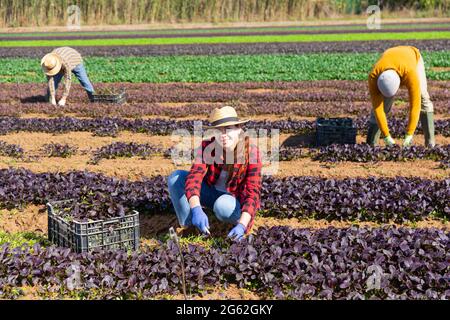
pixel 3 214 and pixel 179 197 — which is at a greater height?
pixel 179 197

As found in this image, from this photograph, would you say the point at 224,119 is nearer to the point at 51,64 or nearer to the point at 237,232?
the point at 237,232

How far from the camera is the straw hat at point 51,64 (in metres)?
13.1

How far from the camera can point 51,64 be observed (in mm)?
13172

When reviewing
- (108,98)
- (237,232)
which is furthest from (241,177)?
(108,98)

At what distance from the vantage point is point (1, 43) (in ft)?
116

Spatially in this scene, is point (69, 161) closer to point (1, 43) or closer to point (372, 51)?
point (372, 51)

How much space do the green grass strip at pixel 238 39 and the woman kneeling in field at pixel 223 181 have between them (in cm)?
2753

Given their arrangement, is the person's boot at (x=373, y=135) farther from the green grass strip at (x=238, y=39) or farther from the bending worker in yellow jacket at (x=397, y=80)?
the green grass strip at (x=238, y=39)

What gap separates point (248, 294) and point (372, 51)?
22577 mm

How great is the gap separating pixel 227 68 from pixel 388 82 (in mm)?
14107

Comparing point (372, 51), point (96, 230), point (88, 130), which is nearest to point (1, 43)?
point (372, 51)

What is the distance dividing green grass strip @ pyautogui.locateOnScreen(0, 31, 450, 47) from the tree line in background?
36.5 ft

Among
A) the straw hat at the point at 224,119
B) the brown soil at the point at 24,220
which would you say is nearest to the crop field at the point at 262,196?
the brown soil at the point at 24,220
